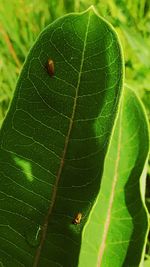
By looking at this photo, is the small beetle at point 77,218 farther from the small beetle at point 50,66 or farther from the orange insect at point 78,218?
the small beetle at point 50,66

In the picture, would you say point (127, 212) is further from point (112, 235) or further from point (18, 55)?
point (18, 55)

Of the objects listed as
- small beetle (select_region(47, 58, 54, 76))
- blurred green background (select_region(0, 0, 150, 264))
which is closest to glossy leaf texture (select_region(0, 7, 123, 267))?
Result: small beetle (select_region(47, 58, 54, 76))

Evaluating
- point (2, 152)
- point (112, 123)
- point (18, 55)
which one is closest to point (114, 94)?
point (112, 123)

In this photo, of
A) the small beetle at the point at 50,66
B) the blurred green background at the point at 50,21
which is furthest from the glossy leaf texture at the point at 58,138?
the blurred green background at the point at 50,21

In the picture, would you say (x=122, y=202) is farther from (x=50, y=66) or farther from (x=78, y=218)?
(x=50, y=66)

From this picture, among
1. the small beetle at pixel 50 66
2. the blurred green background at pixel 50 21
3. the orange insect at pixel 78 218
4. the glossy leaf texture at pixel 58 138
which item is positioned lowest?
the orange insect at pixel 78 218

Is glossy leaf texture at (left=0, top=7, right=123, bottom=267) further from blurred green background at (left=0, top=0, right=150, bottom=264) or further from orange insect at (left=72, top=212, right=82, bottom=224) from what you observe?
blurred green background at (left=0, top=0, right=150, bottom=264)
